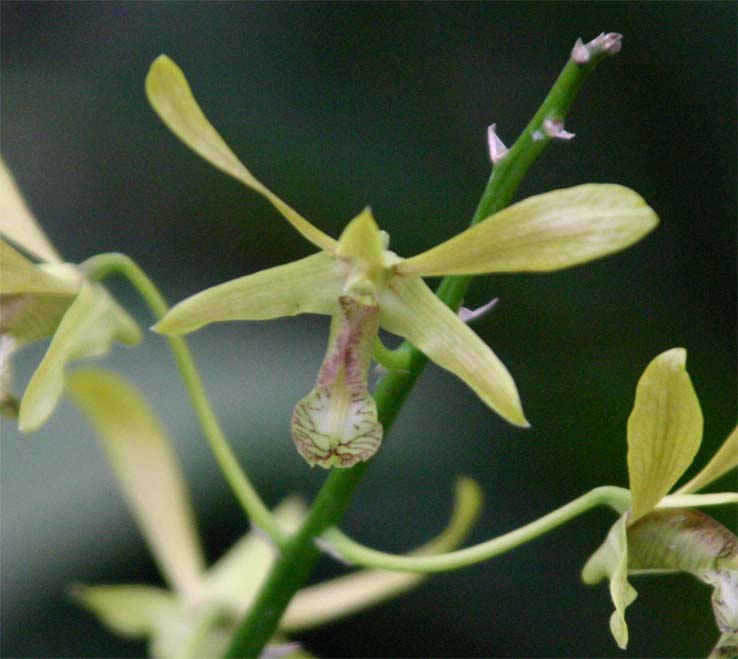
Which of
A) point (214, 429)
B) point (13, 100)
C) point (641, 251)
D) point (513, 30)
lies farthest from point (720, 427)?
point (13, 100)

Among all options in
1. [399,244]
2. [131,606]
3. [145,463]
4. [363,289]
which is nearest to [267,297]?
[363,289]

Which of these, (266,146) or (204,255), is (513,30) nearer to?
(266,146)

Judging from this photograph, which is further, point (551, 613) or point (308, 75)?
point (308, 75)

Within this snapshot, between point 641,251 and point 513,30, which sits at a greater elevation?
point 513,30

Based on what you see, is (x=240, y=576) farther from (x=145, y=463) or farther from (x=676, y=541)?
(x=676, y=541)

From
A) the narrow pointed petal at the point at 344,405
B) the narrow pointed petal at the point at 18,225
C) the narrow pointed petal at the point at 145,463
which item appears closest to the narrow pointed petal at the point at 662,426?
the narrow pointed petal at the point at 344,405

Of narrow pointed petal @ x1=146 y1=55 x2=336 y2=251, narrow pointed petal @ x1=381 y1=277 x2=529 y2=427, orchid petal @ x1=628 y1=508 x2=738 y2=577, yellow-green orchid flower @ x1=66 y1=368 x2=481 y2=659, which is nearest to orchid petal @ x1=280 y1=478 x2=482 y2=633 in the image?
yellow-green orchid flower @ x1=66 y1=368 x2=481 y2=659

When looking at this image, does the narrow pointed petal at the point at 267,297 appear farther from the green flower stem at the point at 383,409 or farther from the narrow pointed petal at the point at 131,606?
the narrow pointed petal at the point at 131,606
